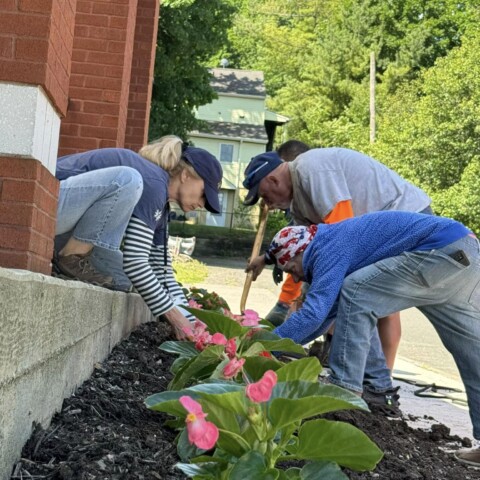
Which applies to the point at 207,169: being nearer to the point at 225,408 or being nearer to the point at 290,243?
the point at 290,243

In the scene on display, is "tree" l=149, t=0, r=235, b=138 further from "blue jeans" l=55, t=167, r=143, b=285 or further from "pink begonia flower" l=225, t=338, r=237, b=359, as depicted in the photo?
"pink begonia flower" l=225, t=338, r=237, b=359

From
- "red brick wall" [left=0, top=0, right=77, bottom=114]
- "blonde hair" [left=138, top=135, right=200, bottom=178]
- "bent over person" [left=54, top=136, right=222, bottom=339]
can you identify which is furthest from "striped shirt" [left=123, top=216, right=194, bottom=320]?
"red brick wall" [left=0, top=0, right=77, bottom=114]

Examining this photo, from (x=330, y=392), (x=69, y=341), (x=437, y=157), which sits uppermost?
(x=330, y=392)

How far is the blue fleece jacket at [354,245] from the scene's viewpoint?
14.0 ft

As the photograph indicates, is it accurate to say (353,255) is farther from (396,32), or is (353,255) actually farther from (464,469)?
(396,32)

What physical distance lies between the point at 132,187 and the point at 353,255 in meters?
1.12

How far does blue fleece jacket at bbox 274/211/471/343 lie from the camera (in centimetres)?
427

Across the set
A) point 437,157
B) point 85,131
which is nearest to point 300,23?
point 437,157

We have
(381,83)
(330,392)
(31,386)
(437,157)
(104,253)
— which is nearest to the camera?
(330,392)

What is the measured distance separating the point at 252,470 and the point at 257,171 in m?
4.00

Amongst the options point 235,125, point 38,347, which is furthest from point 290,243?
point 235,125

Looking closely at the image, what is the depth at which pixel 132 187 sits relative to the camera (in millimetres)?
4605

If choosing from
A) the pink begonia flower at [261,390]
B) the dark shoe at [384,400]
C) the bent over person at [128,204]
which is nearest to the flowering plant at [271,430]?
the pink begonia flower at [261,390]

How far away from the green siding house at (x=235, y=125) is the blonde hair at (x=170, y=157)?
4831 centimetres
